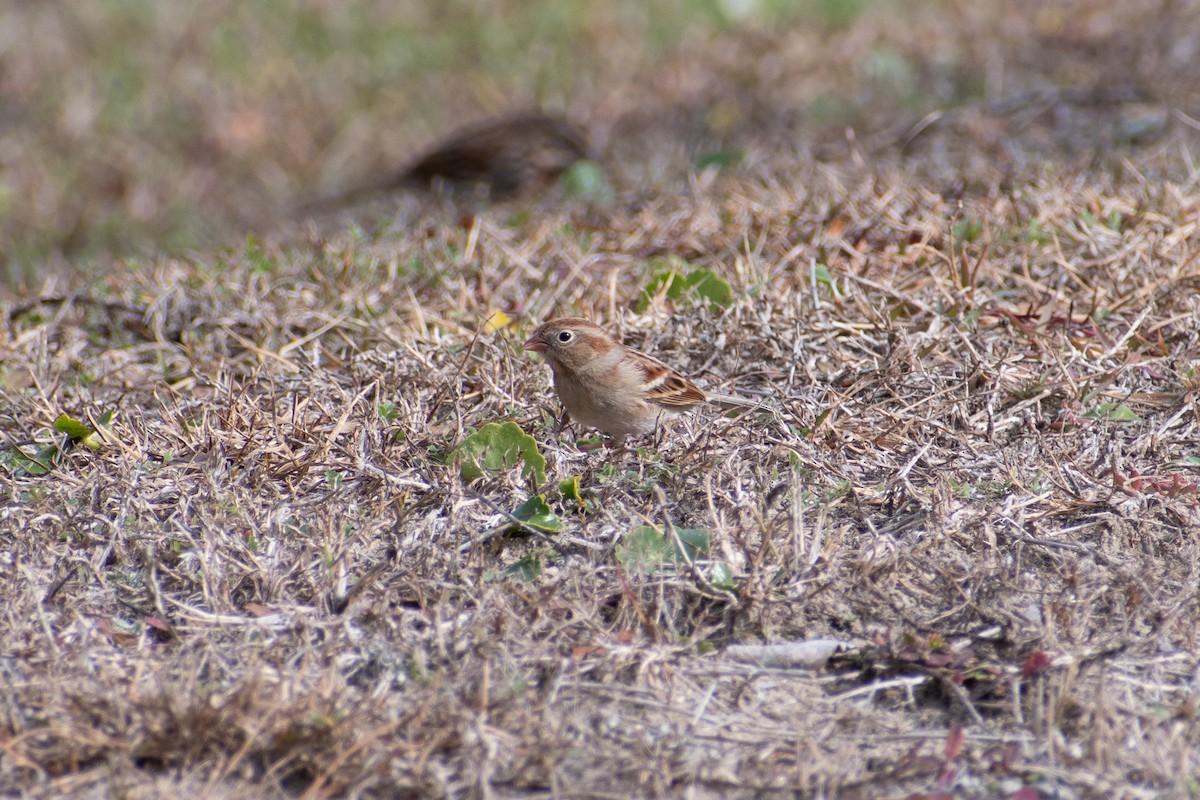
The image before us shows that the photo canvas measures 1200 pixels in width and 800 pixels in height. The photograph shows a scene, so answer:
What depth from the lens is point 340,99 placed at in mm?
9555

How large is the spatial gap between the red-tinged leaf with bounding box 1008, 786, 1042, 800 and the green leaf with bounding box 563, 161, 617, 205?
14.5 ft

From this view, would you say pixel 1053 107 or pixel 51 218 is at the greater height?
pixel 1053 107

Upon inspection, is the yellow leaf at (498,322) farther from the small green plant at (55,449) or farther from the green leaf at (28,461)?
the green leaf at (28,461)

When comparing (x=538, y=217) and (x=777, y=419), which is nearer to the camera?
(x=777, y=419)

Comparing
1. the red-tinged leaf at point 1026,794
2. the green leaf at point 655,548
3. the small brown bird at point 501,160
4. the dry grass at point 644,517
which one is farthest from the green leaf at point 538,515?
the small brown bird at point 501,160

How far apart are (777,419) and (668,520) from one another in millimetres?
801

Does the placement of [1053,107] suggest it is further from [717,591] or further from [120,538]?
[120,538]

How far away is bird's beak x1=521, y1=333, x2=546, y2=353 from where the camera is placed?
14.1 feet

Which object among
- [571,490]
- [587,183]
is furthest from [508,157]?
[571,490]

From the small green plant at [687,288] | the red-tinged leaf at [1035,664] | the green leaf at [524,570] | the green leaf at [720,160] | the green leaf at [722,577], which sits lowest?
the green leaf at [524,570]

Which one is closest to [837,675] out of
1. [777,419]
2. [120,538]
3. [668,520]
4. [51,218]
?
[668,520]

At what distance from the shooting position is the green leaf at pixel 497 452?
374 cm

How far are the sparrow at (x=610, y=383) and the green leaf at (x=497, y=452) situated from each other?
13.9 inches

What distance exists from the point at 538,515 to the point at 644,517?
11.4 inches
